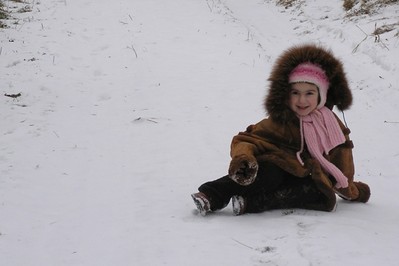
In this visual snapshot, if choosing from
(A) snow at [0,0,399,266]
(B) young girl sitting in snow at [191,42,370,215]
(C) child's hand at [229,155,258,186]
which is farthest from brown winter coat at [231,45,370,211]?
(A) snow at [0,0,399,266]

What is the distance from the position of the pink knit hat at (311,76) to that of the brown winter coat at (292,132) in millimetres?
32

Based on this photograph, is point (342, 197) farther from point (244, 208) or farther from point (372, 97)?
point (372, 97)

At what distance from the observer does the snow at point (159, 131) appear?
118 inches

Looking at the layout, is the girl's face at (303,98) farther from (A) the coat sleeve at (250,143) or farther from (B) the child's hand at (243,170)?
(B) the child's hand at (243,170)

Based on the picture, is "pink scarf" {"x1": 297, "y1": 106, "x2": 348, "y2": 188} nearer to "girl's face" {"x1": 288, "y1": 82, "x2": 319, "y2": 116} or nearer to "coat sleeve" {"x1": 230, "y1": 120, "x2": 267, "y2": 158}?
"girl's face" {"x1": 288, "y1": 82, "x2": 319, "y2": 116}

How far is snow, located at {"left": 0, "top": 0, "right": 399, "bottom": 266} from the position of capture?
9.80ft

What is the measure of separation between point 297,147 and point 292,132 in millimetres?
120

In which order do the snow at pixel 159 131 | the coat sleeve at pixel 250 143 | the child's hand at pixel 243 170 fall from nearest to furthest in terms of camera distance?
1. the snow at pixel 159 131
2. the child's hand at pixel 243 170
3. the coat sleeve at pixel 250 143

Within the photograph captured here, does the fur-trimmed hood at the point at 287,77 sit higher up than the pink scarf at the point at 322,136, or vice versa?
the fur-trimmed hood at the point at 287,77

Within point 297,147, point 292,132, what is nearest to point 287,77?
Result: point 292,132

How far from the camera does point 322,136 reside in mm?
3494

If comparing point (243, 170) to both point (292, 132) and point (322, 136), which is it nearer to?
point (292, 132)

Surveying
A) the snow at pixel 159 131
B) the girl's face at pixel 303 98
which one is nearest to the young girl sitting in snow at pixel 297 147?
the girl's face at pixel 303 98

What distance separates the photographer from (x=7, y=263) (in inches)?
115
